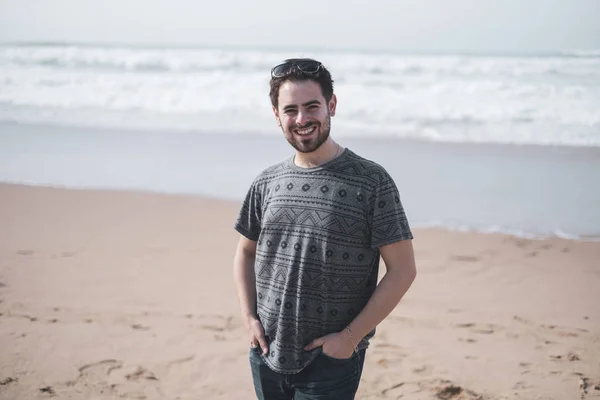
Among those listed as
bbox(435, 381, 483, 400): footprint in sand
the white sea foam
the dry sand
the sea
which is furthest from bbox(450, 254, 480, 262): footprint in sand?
the white sea foam

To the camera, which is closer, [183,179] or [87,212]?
[87,212]

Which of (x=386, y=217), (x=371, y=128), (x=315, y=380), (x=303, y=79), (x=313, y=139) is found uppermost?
(x=303, y=79)

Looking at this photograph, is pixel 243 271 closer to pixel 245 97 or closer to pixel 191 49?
pixel 245 97

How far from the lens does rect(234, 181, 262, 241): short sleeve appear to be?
2.34 metres

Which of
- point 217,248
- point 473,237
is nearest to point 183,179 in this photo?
point 217,248

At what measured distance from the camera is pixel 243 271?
246 cm

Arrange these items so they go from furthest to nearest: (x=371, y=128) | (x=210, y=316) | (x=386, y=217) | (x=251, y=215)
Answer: (x=371, y=128) < (x=210, y=316) < (x=251, y=215) < (x=386, y=217)

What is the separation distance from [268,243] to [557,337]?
3.17 metres

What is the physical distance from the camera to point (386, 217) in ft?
6.69

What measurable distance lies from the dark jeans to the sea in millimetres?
4596

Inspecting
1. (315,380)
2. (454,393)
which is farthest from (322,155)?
(454,393)

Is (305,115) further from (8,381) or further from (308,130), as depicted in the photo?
(8,381)

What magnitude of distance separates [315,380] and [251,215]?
656 mm

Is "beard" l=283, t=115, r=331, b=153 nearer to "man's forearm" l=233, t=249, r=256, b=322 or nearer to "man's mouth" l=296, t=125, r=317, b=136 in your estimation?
"man's mouth" l=296, t=125, r=317, b=136
